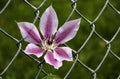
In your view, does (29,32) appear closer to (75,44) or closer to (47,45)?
(47,45)

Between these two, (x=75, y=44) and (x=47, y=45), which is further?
(x=75, y=44)

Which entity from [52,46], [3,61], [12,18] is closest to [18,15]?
[12,18]

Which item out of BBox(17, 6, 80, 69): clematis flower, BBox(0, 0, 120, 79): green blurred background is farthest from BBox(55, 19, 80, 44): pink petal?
BBox(0, 0, 120, 79): green blurred background

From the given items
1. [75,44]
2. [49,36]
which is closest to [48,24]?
[49,36]

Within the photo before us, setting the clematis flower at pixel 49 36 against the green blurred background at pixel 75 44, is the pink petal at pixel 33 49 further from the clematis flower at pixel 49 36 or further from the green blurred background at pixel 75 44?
the green blurred background at pixel 75 44

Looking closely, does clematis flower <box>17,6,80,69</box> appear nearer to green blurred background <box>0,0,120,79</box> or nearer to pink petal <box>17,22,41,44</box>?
pink petal <box>17,22,41,44</box>

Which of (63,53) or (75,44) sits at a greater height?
(63,53)

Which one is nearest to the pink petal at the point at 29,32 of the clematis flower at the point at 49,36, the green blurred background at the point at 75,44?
the clematis flower at the point at 49,36
